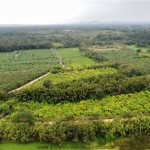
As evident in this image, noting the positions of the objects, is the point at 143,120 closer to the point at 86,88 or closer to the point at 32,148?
the point at 86,88

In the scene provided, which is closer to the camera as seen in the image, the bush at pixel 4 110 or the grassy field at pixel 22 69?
the bush at pixel 4 110

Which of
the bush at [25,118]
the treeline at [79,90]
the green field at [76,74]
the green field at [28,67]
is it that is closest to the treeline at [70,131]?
the bush at [25,118]

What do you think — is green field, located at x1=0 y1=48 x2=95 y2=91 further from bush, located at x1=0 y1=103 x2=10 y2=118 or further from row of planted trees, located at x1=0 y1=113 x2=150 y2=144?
row of planted trees, located at x1=0 y1=113 x2=150 y2=144

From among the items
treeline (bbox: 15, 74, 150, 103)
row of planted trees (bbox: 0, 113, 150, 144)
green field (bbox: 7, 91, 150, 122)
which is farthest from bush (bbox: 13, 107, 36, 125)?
treeline (bbox: 15, 74, 150, 103)

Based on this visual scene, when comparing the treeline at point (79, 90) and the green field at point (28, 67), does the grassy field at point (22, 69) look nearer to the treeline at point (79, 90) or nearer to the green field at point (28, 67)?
the green field at point (28, 67)

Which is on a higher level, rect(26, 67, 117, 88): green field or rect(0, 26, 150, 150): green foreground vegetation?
rect(26, 67, 117, 88): green field

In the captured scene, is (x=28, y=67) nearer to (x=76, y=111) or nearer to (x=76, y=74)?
(x=76, y=74)
